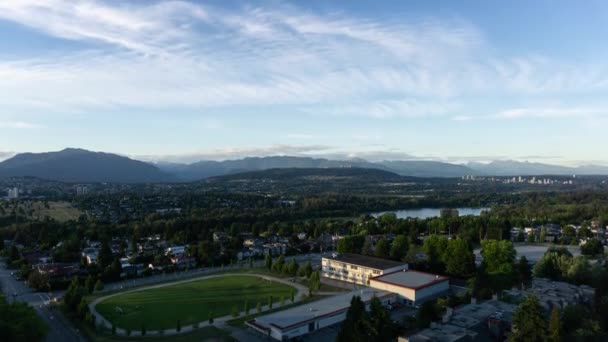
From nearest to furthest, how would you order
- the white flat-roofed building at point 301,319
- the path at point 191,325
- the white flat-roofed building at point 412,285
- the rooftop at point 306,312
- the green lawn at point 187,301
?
the white flat-roofed building at point 301,319 → the rooftop at point 306,312 → the path at point 191,325 → the green lawn at point 187,301 → the white flat-roofed building at point 412,285

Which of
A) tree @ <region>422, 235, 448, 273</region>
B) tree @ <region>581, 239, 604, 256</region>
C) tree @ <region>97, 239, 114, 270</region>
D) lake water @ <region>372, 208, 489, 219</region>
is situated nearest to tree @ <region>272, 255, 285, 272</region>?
tree @ <region>422, 235, 448, 273</region>

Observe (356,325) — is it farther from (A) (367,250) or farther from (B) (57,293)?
(B) (57,293)

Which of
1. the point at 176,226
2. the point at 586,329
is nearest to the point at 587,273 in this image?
the point at 586,329

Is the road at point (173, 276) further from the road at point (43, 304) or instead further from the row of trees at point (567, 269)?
the row of trees at point (567, 269)

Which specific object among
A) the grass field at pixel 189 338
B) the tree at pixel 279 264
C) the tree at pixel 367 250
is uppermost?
the tree at pixel 367 250

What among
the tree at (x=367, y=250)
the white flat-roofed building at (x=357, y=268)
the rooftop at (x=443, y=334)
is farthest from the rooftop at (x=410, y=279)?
the tree at (x=367, y=250)

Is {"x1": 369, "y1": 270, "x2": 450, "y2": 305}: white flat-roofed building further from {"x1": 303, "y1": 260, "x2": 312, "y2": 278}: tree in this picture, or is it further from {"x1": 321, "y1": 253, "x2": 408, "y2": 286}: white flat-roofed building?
{"x1": 303, "y1": 260, "x2": 312, "y2": 278}: tree

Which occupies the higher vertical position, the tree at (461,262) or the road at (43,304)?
the tree at (461,262)
